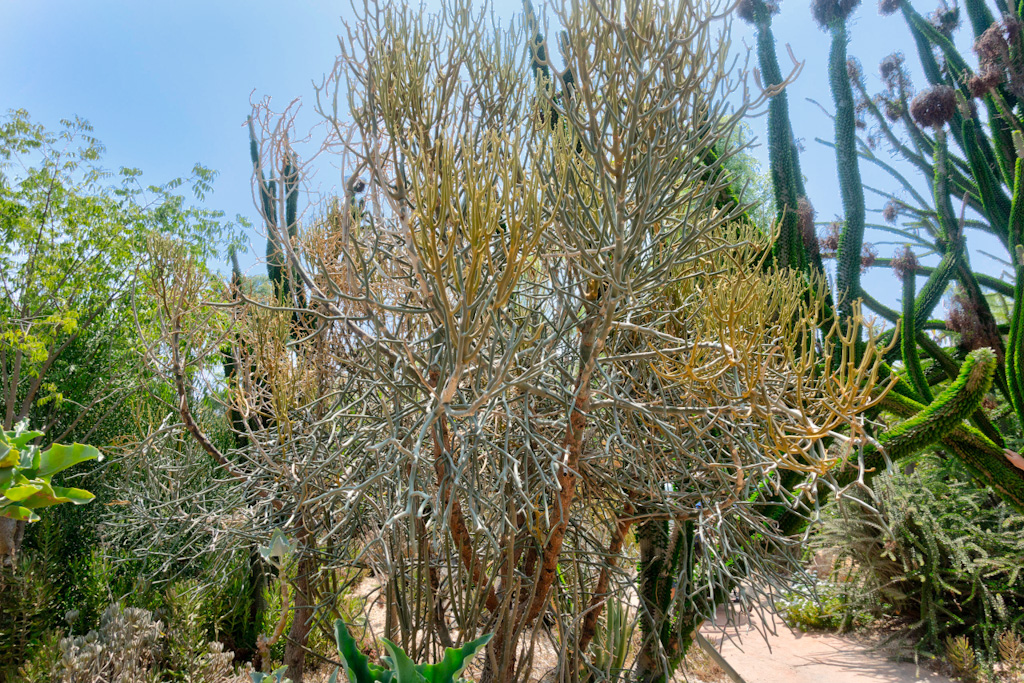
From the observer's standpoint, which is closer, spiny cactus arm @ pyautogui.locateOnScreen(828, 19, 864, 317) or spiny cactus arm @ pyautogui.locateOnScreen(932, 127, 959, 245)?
spiny cactus arm @ pyautogui.locateOnScreen(828, 19, 864, 317)

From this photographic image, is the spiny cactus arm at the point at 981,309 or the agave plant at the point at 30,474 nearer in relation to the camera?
the agave plant at the point at 30,474

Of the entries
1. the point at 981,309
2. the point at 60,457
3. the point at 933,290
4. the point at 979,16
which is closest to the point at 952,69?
the point at 979,16

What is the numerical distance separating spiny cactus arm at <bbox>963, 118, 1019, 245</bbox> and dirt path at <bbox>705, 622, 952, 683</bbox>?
17.6 feet

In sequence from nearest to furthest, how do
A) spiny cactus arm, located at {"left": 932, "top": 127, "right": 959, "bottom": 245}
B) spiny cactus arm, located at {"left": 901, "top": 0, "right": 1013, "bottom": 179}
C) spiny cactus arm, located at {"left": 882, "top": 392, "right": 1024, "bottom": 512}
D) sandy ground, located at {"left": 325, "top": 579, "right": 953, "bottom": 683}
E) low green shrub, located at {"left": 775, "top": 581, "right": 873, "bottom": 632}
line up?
spiny cactus arm, located at {"left": 882, "top": 392, "right": 1024, "bottom": 512}, sandy ground, located at {"left": 325, "top": 579, "right": 953, "bottom": 683}, spiny cactus arm, located at {"left": 932, "top": 127, "right": 959, "bottom": 245}, low green shrub, located at {"left": 775, "top": 581, "right": 873, "bottom": 632}, spiny cactus arm, located at {"left": 901, "top": 0, "right": 1013, "bottom": 179}

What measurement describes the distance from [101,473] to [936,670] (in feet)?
28.4

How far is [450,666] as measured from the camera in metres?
1.25

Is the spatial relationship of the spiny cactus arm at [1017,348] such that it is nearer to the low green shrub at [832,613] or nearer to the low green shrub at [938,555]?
the low green shrub at [938,555]

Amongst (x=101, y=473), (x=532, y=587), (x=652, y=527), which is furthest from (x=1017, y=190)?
(x=101, y=473)

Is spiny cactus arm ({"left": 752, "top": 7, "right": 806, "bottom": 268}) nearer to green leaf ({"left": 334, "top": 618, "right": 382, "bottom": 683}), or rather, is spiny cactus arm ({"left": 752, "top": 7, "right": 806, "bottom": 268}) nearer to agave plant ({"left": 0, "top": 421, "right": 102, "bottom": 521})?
green leaf ({"left": 334, "top": 618, "right": 382, "bottom": 683})

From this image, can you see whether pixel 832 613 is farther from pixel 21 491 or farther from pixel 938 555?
pixel 21 491

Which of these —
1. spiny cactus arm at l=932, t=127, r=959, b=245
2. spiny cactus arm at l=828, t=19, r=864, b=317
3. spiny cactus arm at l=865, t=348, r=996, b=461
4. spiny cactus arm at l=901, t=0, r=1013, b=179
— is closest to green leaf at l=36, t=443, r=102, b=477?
spiny cactus arm at l=865, t=348, r=996, b=461

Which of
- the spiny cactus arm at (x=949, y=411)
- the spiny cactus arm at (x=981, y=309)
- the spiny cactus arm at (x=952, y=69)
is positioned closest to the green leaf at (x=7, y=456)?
the spiny cactus arm at (x=949, y=411)

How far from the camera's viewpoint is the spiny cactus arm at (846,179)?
18.0 feet

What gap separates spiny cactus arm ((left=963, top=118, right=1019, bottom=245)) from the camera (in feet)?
23.6
